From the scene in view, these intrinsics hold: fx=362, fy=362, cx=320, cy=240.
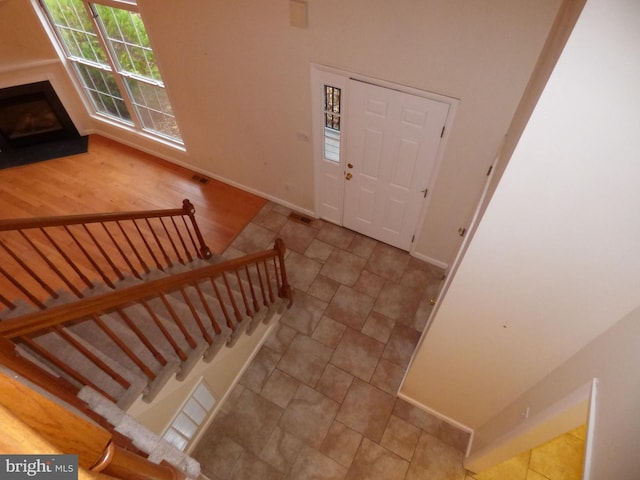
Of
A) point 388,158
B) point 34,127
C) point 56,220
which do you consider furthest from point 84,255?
point 388,158

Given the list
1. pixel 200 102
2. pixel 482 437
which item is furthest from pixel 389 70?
pixel 482 437

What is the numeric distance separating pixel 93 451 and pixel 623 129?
1777 millimetres

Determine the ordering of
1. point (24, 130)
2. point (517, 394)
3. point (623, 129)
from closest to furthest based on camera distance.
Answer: point (623, 129), point (517, 394), point (24, 130)

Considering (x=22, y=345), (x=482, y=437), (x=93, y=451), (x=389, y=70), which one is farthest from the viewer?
(x=389, y=70)

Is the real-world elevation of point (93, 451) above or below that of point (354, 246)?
above

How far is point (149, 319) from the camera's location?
2754 mm

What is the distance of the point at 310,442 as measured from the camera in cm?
313

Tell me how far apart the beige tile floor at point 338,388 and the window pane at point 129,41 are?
2621 mm

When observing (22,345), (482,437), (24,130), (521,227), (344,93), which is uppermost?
(521,227)

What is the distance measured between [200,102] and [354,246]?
258 cm

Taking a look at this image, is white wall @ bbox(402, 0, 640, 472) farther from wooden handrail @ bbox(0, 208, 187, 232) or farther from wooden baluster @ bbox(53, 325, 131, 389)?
wooden handrail @ bbox(0, 208, 187, 232)

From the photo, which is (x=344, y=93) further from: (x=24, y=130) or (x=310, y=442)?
(x=24, y=130)

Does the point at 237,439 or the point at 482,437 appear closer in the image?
the point at 482,437

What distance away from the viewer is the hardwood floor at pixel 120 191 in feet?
15.7
